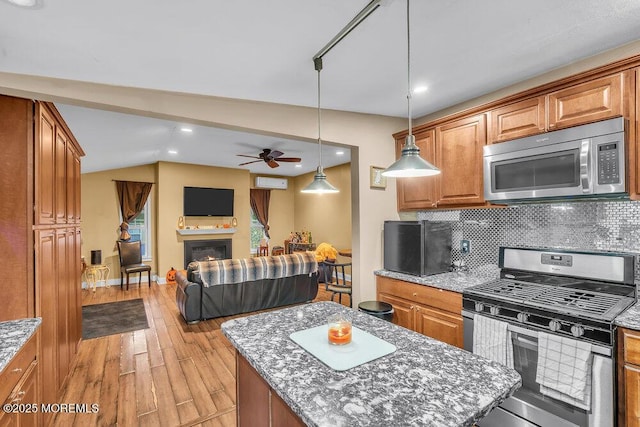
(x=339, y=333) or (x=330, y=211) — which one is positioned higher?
(x=330, y=211)

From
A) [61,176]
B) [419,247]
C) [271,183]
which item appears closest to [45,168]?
[61,176]

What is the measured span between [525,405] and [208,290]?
3.62 m

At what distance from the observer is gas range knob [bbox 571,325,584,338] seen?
5.50 feet

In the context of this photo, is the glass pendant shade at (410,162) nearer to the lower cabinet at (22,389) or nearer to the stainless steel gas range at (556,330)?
the stainless steel gas range at (556,330)

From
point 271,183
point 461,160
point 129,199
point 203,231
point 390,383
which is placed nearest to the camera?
point 390,383

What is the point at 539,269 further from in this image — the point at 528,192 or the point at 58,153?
the point at 58,153

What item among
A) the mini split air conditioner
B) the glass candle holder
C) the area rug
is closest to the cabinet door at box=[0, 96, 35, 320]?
the glass candle holder

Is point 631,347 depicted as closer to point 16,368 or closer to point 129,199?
point 16,368

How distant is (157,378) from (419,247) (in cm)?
271

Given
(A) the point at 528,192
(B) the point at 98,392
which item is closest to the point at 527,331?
(A) the point at 528,192

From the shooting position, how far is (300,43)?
1.76 metres

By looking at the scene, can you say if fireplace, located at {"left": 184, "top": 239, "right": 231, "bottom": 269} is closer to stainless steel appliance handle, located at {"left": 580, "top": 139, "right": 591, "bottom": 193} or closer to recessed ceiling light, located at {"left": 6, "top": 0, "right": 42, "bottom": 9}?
recessed ceiling light, located at {"left": 6, "top": 0, "right": 42, "bottom": 9}

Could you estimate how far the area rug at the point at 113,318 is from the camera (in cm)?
395

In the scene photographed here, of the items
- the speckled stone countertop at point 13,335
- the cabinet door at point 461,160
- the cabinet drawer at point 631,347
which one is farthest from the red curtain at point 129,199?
the cabinet drawer at point 631,347
